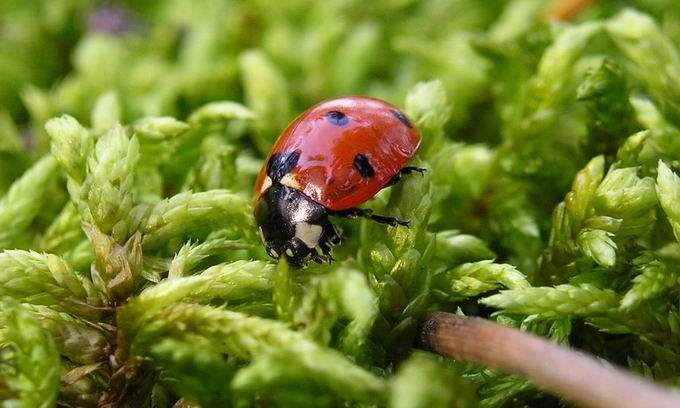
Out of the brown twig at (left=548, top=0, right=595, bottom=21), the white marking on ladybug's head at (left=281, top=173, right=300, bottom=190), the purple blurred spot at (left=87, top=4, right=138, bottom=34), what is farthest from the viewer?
the purple blurred spot at (left=87, top=4, right=138, bottom=34)

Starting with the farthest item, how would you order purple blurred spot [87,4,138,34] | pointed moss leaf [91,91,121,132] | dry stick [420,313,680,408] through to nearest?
purple blurred spot [87,4,138,34]
pointed moss leaf [91,91,121,132]
dry stick [420,313,680,408]

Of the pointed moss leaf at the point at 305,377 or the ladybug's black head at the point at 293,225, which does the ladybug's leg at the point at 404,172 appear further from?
the pointed moss leaf at the point at 305,377

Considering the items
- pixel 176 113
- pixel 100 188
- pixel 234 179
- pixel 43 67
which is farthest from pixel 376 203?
pixel 43 67

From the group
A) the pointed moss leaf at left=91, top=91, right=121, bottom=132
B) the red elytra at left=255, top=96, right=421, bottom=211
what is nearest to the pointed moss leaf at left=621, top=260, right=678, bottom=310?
the red elytra at left=255, top=96, right=421, bottom=211

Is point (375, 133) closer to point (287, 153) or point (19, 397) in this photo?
point (287, 153)

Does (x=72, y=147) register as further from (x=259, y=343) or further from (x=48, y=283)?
(x=259, y=343)

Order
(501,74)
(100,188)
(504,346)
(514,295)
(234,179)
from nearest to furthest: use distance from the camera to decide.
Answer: (504,346), (514,295), (100,188), (234,179), (501,74)

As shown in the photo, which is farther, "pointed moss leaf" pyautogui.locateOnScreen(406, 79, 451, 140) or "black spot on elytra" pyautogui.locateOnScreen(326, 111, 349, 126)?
"pointed moss leaf" pyautogui.locateOnScreen(406, 79, 451, 140)

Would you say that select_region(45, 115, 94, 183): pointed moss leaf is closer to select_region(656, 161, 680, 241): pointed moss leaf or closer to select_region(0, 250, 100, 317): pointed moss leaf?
select_region(0, 250, 100, 317): pointed moss leaf

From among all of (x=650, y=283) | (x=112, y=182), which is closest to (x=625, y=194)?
(x=650, y=283)
